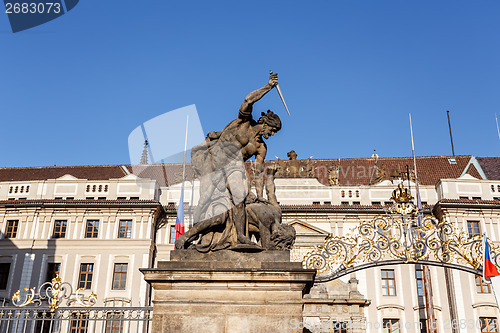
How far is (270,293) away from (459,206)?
28.6 m

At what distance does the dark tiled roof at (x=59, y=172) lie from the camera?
4091 centimetres

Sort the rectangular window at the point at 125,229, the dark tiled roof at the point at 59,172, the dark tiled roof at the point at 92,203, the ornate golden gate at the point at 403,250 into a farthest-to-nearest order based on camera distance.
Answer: the dark tiled roof at the point at 59,172 < the rectangular window at the point at 125,229 < the dark tiled roof at the point at 92,203 < the ornate golden gate at the point at 403,250

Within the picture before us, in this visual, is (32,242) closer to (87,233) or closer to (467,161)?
(87,233)

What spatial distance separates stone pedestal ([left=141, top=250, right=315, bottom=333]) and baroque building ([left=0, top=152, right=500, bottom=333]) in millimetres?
23492

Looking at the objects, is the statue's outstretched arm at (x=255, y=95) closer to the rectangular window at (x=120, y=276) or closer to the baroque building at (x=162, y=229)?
the baroque building at (x=162, y=229)

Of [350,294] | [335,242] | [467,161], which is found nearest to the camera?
[335,242]

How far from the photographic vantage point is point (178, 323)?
6.25 meters

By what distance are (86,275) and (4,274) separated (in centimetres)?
524

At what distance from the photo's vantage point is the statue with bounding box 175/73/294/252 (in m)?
6.88

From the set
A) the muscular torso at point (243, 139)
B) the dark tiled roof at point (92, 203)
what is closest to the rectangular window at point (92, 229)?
the dark tiled roof at point (92, 203)

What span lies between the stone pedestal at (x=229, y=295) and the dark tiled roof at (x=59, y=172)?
115 ft

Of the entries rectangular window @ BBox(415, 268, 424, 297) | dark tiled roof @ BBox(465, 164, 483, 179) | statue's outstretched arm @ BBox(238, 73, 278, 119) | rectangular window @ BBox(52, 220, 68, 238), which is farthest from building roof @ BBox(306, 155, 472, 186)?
statue's outstretched arm @ BBox(238, 73, 278, 119)

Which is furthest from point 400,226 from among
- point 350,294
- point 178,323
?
Answer: point 350,294

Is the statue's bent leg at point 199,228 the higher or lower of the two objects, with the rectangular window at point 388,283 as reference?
lower
